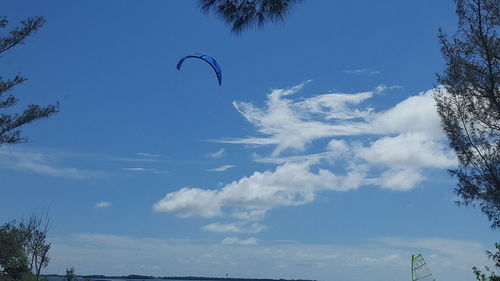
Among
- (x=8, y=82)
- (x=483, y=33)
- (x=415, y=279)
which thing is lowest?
(x=415, y=279)

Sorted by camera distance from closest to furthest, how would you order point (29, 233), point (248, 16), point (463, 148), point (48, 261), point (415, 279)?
point (248, 16)
point (463, 148)
point (415, 279)
point (29, 233)
point (48, 261)

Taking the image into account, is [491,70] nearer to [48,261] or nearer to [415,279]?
[415,279]

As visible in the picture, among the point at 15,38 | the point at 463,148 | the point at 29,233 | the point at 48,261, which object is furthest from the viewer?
the point at 48,261

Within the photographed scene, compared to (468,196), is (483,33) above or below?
above

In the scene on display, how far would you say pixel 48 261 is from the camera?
3981cm

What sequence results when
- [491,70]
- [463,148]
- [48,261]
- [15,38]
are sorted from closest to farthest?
[491,70] < [463,148] < [15,38] < [48,261]

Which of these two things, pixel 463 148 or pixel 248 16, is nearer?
pixel 248 16

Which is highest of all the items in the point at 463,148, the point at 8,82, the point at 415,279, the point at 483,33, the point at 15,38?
the point at 15,38

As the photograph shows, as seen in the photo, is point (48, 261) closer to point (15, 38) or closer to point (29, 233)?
point (29, 233)

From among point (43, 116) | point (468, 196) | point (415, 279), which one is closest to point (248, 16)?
point (468, 196)

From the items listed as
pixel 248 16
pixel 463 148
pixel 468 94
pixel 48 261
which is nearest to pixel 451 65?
pixel 468 94

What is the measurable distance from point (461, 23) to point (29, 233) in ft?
98.1

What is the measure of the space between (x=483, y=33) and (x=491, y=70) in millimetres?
1033

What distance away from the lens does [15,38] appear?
22.8 meters
